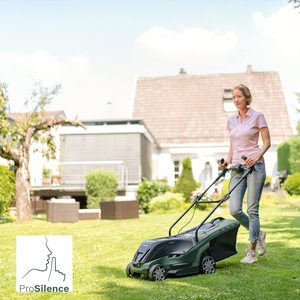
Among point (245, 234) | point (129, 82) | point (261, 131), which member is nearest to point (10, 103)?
point (245, 234)

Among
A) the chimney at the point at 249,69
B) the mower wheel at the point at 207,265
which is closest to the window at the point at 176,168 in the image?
the chimney at the point at 249,69

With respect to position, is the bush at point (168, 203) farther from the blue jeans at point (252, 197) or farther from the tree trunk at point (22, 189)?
the blue jeans at point (252, 197)

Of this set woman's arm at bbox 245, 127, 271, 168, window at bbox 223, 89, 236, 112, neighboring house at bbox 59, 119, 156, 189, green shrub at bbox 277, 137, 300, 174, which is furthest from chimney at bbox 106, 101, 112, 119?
woman's arm at bbox 245, 127, 271, 168

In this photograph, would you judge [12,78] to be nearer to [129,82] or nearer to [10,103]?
[10,103]

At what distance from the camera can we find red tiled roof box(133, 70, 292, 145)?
37125 millimetres

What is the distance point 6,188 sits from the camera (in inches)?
691

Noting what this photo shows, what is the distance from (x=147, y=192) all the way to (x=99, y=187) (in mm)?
2535

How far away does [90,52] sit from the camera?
745 inches

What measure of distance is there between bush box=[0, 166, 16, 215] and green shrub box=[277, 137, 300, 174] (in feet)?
45.1

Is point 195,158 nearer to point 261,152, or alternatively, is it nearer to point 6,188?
point 6,188

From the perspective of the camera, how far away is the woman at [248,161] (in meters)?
6.90

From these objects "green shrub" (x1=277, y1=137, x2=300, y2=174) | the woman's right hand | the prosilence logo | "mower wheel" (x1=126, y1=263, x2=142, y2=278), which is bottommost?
"mower wheel" (x1=126, y1=263, x2=142, y2=278)

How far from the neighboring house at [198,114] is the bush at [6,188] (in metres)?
18.6

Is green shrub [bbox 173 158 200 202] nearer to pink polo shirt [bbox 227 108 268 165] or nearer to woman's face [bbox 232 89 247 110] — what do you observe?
pink polo shirt [bbox 227 108 268 165]
